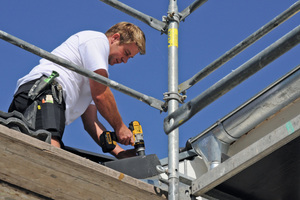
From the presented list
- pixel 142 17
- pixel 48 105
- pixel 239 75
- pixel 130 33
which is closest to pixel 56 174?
pixel 239 75

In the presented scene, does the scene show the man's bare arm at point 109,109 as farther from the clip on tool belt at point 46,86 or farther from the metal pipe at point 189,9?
the metal pipe at point 189,9

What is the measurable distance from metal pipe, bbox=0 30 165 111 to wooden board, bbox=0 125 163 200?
2.61 feet

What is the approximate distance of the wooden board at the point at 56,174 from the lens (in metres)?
3.13

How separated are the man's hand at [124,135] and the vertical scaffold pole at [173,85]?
104 cm

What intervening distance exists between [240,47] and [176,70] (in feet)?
1.76

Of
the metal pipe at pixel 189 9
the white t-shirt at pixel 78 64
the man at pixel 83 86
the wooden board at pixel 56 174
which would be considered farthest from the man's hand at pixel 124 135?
the wooden board at pixel 56 174

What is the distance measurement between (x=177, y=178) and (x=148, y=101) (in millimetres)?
703

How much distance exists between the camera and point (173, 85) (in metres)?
4.12

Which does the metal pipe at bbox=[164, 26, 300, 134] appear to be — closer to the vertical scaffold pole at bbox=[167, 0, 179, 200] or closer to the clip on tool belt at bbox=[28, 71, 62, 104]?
the vertical scaffold pole at bbox=[167, 0, 179, 200]

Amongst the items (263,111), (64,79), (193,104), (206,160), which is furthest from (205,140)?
(193,104)

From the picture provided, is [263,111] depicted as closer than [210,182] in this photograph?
No

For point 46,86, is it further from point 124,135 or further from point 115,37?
point 115,37

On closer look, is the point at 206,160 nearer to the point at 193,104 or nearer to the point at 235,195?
the point at 235,195

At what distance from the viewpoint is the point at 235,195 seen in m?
3.69
